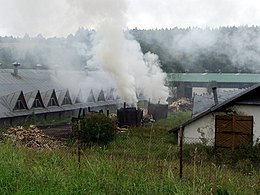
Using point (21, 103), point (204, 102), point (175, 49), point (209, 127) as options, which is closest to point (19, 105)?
point (21, 103)

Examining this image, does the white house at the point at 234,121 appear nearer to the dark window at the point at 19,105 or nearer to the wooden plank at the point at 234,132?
the wooden plank at the point at 234,132

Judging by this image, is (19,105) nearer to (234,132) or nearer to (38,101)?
(38,101)

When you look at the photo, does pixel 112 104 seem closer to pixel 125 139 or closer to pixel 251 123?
pixel 125 139

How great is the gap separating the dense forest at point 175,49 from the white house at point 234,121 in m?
23.6

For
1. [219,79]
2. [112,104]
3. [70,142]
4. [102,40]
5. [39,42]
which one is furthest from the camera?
[219,79]

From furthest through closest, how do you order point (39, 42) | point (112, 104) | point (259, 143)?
point (39, 42) < point (112, 104) < point (259, 143)

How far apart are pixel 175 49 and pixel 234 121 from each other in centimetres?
3861

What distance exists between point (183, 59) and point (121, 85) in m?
31.0

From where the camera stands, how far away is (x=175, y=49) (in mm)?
57844

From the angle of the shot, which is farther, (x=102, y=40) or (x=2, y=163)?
(x=102, y=40)

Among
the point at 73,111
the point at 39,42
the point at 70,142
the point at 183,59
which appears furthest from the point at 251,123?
the point at 183,59

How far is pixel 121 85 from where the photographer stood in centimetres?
3588

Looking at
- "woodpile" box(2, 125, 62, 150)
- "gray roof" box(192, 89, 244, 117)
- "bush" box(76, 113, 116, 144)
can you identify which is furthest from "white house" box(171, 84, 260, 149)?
"woodpile" box(2, 125, 62, 150)

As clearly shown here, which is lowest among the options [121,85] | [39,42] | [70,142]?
[70,142]
